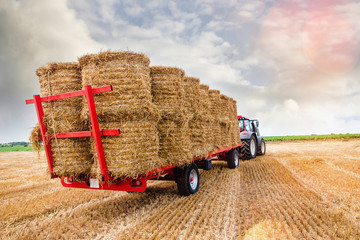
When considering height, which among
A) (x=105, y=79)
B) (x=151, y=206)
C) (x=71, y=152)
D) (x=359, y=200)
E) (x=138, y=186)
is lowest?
(x=359, y=200)

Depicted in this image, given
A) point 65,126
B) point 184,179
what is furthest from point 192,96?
point 65,126

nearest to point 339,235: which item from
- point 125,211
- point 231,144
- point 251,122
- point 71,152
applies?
point 125,211

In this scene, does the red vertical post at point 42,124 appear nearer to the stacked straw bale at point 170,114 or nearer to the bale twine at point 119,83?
the bale twine at point 119,83

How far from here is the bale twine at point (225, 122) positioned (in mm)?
9266

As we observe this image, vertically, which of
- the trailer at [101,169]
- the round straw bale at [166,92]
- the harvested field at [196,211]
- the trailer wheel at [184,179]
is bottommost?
the harvested field at [196,211]

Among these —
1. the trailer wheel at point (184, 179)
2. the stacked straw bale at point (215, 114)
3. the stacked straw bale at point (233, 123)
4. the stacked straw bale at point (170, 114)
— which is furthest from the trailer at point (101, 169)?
the stacked straw bale at point (233, 123)

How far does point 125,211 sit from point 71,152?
1660 mm

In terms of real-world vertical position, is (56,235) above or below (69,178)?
below

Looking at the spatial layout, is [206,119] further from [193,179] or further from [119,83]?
[119,83]

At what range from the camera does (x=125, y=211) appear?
5.27 metres

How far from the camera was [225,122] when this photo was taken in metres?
9.30

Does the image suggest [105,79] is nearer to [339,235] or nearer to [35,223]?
[35,223]

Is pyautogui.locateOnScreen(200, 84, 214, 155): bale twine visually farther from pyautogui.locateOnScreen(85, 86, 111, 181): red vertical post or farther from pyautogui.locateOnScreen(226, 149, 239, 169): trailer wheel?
pyautogui.locateOnScreen(85, 86, 111, 181): red vertical post

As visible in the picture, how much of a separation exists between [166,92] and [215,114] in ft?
11.8
